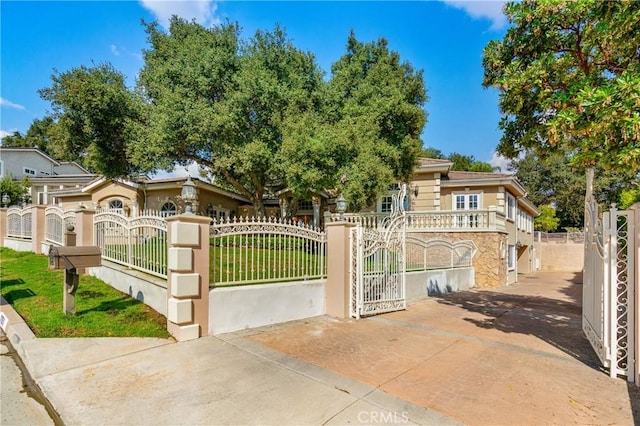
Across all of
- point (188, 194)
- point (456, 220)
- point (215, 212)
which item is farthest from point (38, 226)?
point (456, 220)

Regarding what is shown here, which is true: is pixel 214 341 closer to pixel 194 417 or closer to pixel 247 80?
pixel 194 417


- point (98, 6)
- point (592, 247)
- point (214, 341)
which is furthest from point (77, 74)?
point (592, 247)

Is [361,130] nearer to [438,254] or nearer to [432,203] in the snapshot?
[438,254]

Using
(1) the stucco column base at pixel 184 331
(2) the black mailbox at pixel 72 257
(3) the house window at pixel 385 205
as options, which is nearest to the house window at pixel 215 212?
(3) the house window at pixel 385 205

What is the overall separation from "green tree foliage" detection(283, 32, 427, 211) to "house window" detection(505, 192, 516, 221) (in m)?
7.46

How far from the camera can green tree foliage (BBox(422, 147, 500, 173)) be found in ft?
145

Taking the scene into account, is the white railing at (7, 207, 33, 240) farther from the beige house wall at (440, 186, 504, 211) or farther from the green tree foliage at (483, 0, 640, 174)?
the beige house wall at (440, 186, 504, 211)

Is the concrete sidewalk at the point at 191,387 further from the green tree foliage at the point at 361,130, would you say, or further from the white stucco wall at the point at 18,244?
the white stucco wall at the point at 18,244

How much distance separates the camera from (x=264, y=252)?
6652 millimetres

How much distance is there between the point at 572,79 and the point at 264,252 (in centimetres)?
631

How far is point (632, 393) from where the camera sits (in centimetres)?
395

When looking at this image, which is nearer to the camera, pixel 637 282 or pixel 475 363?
pixel 637 282

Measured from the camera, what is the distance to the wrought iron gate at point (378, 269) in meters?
7.46

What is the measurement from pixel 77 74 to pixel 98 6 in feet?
13.3
